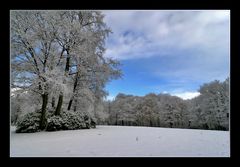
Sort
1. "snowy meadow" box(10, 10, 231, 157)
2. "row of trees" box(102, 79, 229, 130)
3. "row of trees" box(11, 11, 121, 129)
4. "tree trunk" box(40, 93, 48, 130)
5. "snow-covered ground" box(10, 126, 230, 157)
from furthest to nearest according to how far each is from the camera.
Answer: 1. "row of trees" box(102, 79, 229, 130)
2. "tree trunk" box(40, 93, 48, 130)
3. "row of trees" box(11, 11, 121, 129)
4. "snowy meadow" box(10, 10, 231, 157)
5. "snow-covered ground" box(10, 126, 230, 157)

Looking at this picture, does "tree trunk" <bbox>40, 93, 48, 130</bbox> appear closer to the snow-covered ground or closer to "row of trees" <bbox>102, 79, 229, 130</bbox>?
the snow-covered ground

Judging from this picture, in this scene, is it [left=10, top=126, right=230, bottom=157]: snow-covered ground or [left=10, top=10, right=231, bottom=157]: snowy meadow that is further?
[left=10, top=10, right=231, bottom=157]: snowy meadow

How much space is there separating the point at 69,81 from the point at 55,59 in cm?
90

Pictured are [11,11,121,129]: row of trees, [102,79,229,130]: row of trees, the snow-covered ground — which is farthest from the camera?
[102,79,229,130]: row of trees

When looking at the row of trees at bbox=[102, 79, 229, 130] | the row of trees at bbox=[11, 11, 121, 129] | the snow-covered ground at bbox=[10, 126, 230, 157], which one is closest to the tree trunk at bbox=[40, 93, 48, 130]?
the row of trees at bbox=[11, 11, 121, 129]

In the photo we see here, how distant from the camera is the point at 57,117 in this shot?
19.9 ft

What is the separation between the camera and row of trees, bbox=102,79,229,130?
6680mm

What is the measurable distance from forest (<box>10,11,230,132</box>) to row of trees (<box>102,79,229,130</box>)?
0.11ft

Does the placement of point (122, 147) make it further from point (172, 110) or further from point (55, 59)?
point (172, 110)

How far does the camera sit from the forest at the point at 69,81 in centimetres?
518

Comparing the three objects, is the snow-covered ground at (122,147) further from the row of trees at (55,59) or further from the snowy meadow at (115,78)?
the row of trees at (55,59)

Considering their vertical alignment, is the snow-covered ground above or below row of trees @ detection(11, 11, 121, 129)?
below

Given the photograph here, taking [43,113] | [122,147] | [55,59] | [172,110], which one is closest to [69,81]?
[55,59]
